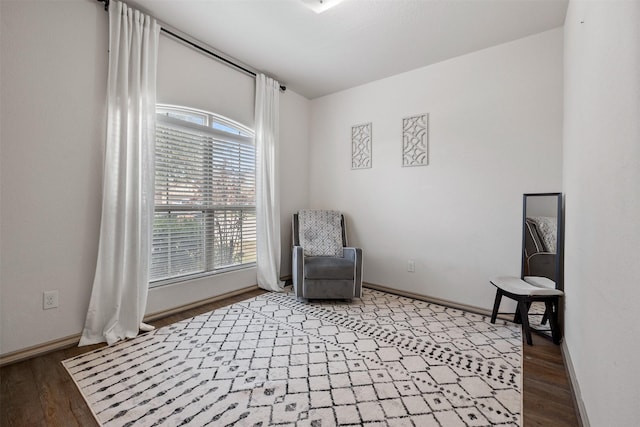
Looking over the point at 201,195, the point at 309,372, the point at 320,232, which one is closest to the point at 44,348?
the point at 201,195

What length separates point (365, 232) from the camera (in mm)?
3713

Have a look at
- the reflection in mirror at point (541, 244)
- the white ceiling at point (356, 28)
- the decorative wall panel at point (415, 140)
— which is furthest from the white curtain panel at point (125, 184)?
the reflection in mirror at point (541, 244)

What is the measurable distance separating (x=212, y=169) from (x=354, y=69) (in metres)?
2.01

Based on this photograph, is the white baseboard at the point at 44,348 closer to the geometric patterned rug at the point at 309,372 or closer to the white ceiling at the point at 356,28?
the geometric patterned rug at the point at 309,372

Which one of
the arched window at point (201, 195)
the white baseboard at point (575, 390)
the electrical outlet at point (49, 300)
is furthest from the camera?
the arched window at point (201, 195)

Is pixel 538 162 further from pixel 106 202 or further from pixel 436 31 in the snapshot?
pixel 106 202

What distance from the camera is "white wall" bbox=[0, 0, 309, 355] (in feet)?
5.91

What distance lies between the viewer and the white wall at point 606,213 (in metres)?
0.86

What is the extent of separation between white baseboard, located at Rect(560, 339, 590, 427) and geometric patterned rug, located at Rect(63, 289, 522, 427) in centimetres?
25

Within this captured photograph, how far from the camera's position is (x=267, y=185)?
3.45 metres

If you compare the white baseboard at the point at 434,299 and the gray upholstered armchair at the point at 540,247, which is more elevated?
the gray upholstered armchair at the point at 540,247

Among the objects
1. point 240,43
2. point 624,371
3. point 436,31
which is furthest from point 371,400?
point 240,43

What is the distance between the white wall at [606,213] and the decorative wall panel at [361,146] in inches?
82.2

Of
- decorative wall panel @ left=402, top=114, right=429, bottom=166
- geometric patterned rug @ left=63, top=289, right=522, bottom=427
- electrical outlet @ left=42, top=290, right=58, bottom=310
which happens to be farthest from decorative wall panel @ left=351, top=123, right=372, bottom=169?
electrical outlet @ left=42, top=290, right=58, bottom=310
